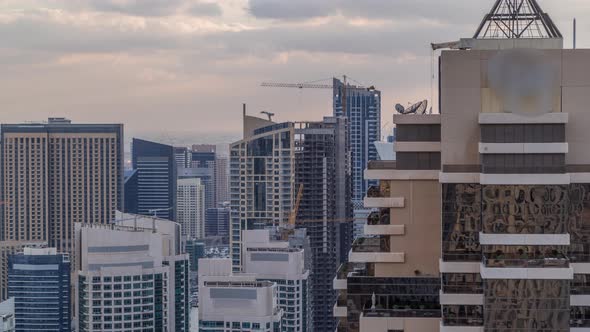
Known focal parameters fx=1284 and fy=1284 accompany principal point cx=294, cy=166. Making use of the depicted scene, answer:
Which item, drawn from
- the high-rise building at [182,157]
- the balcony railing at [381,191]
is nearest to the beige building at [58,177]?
the high-rise building at [182,157]

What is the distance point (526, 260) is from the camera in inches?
285

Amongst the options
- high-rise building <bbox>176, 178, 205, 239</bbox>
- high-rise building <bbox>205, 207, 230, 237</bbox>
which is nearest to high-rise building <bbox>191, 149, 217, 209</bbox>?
high-rise building <bbox>176, 178, 205, 239</bbox>

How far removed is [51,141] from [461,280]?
192 ft

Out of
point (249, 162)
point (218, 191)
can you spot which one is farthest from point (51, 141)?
point (249, 162)

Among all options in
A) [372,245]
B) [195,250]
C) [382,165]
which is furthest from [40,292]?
[382,165]

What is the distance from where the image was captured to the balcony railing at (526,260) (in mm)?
7219

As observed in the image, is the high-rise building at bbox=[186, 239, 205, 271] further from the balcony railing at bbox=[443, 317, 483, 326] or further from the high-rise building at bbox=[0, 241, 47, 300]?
the balcony railing at bbox=[443, 317, 483, 326]

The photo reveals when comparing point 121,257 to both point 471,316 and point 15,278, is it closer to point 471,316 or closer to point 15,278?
point 15,278

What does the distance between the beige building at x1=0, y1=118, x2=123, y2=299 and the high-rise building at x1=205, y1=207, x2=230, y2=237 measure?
4.63 meters

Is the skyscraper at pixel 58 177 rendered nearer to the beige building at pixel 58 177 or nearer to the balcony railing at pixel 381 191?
the beige building at pixel 58 177

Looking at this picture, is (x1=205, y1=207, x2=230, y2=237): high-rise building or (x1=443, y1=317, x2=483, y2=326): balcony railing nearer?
(x1=443, y1=317, x2=483, y2=326): balcony railing

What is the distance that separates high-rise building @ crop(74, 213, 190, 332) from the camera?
1093 inches

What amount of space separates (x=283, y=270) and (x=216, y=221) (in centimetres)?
3342

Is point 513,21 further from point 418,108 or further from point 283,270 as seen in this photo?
point 283,270
